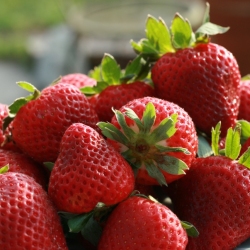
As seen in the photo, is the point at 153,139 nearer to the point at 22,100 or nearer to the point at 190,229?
the point at 190,229

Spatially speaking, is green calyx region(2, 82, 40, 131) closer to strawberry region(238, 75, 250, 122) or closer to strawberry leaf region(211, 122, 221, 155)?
strawberry leaf region(211, 122, 221, 155)

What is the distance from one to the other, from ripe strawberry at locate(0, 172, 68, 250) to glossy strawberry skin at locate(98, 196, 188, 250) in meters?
0.08

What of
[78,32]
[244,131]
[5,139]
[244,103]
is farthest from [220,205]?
[78,32]

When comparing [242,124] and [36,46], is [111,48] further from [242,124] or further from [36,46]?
[242,124]

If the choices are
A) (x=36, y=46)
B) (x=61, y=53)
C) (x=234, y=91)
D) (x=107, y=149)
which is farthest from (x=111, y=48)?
(x=107, y=149)

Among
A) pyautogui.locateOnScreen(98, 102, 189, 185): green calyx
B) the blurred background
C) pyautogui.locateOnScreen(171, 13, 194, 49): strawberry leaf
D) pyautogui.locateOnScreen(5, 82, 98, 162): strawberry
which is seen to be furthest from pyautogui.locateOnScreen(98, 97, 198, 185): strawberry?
the blurred background

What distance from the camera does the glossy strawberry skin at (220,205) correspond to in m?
1.04

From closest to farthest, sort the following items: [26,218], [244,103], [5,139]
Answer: [26,218] → [5,139] → [244,103]

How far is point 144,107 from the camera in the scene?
1060 mm

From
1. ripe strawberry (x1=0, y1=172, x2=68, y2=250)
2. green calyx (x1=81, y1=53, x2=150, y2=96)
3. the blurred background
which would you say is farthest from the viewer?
the blurred background

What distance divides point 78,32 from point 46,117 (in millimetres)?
2490

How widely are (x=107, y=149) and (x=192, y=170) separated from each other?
179mm

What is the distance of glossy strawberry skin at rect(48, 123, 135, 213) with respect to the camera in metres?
0.98

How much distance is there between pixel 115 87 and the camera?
123 cm
